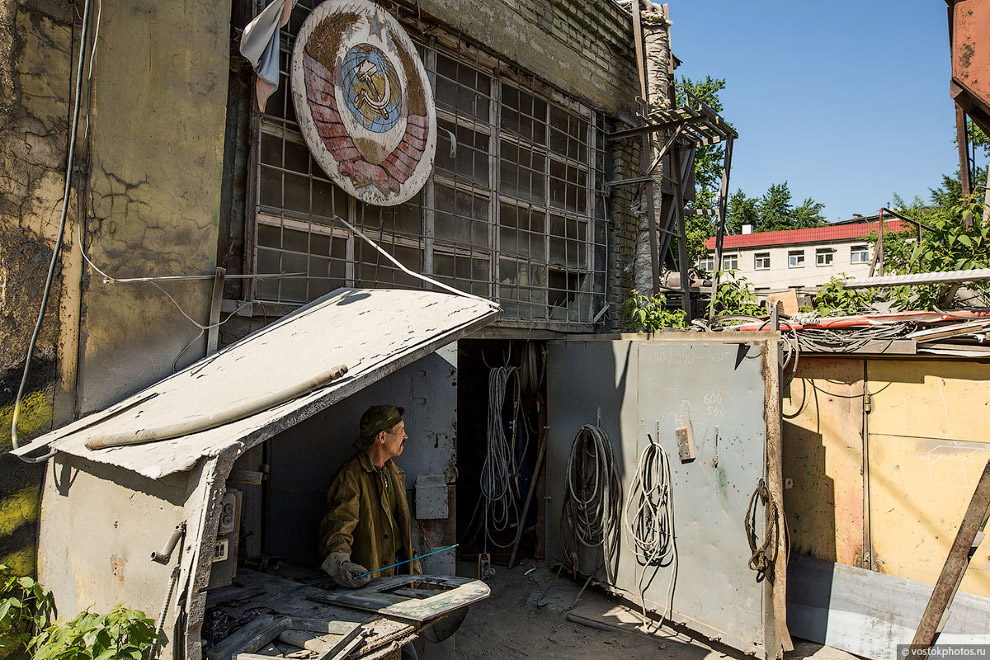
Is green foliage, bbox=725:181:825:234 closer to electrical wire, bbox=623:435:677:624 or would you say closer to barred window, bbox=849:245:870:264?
barred window, bbox=849:245:870:264

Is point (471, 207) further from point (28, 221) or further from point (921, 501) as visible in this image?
point (921, 501)

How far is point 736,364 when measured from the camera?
4895 mm

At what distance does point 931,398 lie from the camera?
16.5ft

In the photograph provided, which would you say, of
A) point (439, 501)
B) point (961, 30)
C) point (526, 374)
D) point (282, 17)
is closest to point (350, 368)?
point (439, 501)

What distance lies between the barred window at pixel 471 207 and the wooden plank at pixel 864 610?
3.43 meters

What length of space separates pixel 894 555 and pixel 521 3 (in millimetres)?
6148

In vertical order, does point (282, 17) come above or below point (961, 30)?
below

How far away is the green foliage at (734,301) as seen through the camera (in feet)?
22.1

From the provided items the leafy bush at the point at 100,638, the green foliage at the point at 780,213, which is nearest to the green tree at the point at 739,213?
the green foliage at the point at 780,213

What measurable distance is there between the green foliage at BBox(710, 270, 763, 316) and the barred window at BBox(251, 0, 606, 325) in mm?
1355

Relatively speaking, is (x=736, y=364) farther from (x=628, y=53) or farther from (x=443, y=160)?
(x=628, y=53)

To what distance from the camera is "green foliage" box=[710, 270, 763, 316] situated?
6742 mm

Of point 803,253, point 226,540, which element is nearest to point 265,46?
Answer: point 226,540

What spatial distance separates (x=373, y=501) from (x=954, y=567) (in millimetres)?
3109
